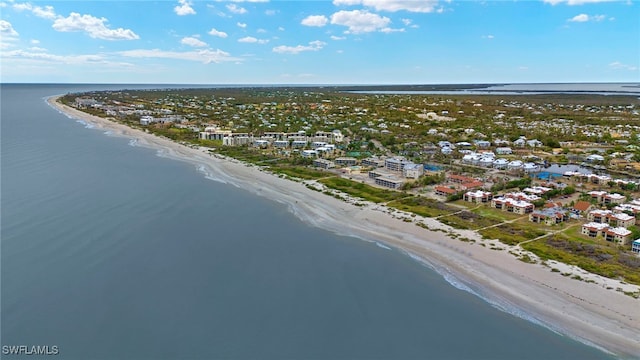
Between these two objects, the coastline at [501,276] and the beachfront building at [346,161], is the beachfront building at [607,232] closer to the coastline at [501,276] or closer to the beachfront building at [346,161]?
the coastline at [501,276]

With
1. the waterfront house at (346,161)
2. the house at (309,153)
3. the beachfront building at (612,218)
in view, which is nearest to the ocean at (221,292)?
the beachfront building at (612,218)

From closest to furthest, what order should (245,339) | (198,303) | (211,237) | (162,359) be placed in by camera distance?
(162,359) → (245,339) → (198,303) → (211,237)

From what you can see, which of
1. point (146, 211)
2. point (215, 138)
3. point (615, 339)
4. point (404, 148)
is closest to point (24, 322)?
point (146, 211)

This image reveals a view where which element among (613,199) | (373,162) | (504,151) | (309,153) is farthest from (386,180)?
(504,151)

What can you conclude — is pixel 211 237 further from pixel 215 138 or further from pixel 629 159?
pixel 629 159

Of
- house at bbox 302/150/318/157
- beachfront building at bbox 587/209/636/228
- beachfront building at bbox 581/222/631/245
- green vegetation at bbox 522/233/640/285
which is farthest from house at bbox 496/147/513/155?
green vegetation at bbox 522/233/640/285

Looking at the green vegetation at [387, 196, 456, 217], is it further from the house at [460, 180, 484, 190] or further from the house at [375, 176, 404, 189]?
the house at [460, 180, 484, 190]

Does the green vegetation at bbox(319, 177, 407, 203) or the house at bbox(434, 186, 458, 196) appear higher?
the house at bbox(434, 186, 458, 196)

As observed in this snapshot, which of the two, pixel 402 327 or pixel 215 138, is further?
pixel 215 138
